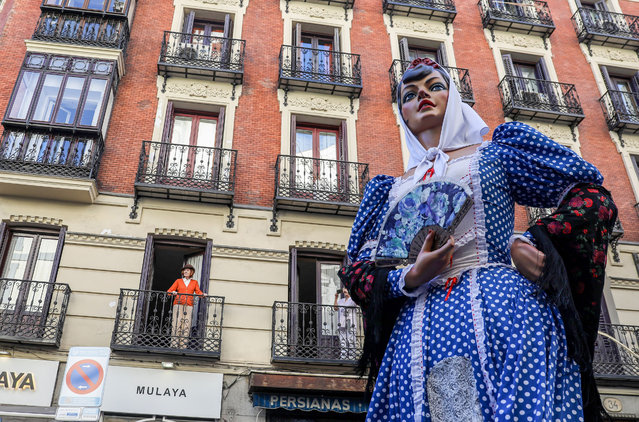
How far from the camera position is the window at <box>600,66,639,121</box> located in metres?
17.1

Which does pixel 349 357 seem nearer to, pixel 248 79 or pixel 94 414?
pixel 94 414

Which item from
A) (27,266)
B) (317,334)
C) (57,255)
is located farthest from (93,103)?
(317,334)

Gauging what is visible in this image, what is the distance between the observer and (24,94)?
13.3 m

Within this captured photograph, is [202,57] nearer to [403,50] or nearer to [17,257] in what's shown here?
[403,50]

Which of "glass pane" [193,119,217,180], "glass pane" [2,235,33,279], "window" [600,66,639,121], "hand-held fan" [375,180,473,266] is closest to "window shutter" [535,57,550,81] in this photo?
"window" [600,66,639,121]

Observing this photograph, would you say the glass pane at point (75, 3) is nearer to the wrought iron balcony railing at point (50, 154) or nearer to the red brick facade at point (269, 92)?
the red brick facade at point (269, 92)

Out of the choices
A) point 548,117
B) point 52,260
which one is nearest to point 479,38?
point 548,117

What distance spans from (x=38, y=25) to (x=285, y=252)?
8.62 meters

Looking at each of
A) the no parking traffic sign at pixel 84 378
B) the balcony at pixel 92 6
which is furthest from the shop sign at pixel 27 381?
the balcony at pixel 92 6

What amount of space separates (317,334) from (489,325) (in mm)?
10404

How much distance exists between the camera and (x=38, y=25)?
1441 centimetres

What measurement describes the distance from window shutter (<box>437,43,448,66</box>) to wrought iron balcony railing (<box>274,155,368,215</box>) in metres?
4.95

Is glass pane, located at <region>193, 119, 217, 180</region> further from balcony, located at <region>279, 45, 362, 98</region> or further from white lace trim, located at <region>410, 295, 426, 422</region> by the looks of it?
white lace trim, located at <region>410, 295, 426, 422</region>

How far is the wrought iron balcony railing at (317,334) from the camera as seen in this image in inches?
471
